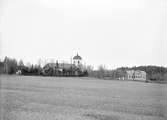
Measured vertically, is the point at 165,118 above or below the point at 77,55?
below

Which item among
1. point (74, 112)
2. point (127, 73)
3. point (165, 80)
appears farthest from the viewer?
point (127, 73)

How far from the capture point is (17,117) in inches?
470

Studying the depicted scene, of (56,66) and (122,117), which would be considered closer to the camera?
(122,117)

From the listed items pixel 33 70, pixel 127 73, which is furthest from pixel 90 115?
pixel 127 73

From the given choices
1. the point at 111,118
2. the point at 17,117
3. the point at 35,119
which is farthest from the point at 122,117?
the point at 17,117

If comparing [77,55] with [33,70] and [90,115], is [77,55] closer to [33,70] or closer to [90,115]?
[33,70]

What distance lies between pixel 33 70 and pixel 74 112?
7689cm

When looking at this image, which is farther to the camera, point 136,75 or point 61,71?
point 136,75

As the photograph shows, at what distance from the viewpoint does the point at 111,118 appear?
527 inches

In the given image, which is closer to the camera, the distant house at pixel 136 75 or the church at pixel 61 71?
the church at pixel 61 71

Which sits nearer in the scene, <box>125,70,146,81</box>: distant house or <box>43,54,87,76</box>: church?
<box>43,54,87,76</box>: church

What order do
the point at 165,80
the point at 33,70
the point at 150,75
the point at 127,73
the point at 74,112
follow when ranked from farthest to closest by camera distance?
the point at 127,73
the point at 150,75
the point at 33,70
the point at 165,80
the point at 74,112

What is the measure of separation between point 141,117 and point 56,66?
310 ft

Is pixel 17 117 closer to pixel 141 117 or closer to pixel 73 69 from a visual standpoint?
pixel 141 117
